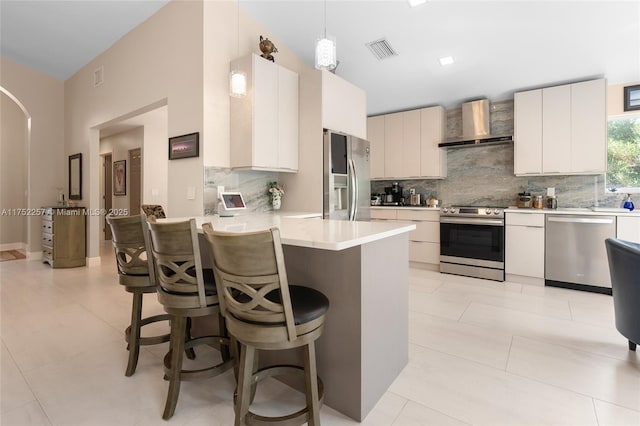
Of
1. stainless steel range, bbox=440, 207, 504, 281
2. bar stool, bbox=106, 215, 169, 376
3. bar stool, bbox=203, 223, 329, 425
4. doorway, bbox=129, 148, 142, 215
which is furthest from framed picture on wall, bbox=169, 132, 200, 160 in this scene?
doorway, bbox=129, 148, 142, 215

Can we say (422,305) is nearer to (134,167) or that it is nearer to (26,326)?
(26,326)

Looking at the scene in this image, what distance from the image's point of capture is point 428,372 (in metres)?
2.01

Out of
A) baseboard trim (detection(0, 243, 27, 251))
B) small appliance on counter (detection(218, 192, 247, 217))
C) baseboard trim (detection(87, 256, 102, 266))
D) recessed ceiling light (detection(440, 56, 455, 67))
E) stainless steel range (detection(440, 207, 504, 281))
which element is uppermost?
recessed ceiling light (detection(440, 56, 455, 67))

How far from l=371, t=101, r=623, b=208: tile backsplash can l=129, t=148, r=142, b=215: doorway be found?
554 cm

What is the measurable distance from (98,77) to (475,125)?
5.55 m

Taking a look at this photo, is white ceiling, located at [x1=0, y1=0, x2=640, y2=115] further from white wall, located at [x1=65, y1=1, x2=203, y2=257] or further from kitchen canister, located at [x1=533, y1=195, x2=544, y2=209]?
kitchen canister, located at [x1=533, y1=195, x2=544, y2=209]

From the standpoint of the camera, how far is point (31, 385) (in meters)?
1.89

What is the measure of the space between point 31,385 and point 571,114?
5.71m

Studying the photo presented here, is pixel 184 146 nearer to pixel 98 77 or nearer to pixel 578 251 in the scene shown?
pixel 98 77

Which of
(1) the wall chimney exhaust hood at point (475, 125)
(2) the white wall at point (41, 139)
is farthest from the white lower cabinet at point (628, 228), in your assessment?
(2) the white wall at point (41, 139)

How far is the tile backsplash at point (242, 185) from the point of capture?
318cm

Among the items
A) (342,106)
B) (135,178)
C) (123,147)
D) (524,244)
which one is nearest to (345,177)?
(342,106)

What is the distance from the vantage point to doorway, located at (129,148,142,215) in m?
6.79

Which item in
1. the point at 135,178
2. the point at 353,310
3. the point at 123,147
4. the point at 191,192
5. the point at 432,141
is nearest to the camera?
the point at 353,310
